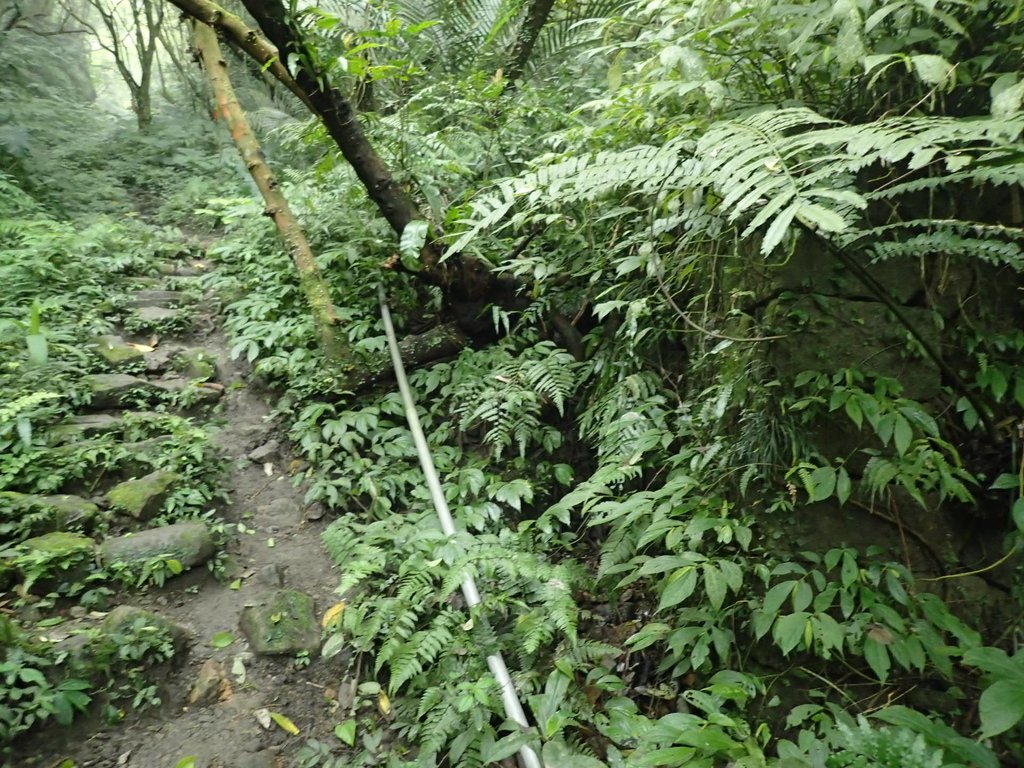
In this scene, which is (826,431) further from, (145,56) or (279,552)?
(145,56)

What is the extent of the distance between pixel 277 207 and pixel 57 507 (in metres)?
2.57

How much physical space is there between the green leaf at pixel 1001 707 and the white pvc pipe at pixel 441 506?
1.34 m

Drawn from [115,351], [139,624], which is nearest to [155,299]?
[115,351]

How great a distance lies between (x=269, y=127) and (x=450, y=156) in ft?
13.5

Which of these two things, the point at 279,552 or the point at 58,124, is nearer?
the point at 279,552

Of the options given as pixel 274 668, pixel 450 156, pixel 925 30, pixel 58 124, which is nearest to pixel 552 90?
pixel 450 156

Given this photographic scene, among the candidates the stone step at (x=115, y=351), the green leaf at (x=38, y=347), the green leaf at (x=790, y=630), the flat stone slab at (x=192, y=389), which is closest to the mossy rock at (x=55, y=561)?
the green leaf at (x=38, y=347)

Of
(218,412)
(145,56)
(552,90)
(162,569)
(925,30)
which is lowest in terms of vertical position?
(162,569)

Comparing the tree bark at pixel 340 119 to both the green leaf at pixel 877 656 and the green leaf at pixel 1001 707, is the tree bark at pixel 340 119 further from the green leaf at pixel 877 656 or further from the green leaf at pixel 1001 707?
the green leaf at pixel 1001 707

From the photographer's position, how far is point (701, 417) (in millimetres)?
2684

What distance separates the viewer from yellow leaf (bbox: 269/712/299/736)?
98.4 inches

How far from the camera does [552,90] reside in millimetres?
5352

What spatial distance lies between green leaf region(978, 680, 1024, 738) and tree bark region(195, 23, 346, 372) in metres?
3.66

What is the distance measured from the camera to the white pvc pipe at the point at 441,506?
225 centimetres
